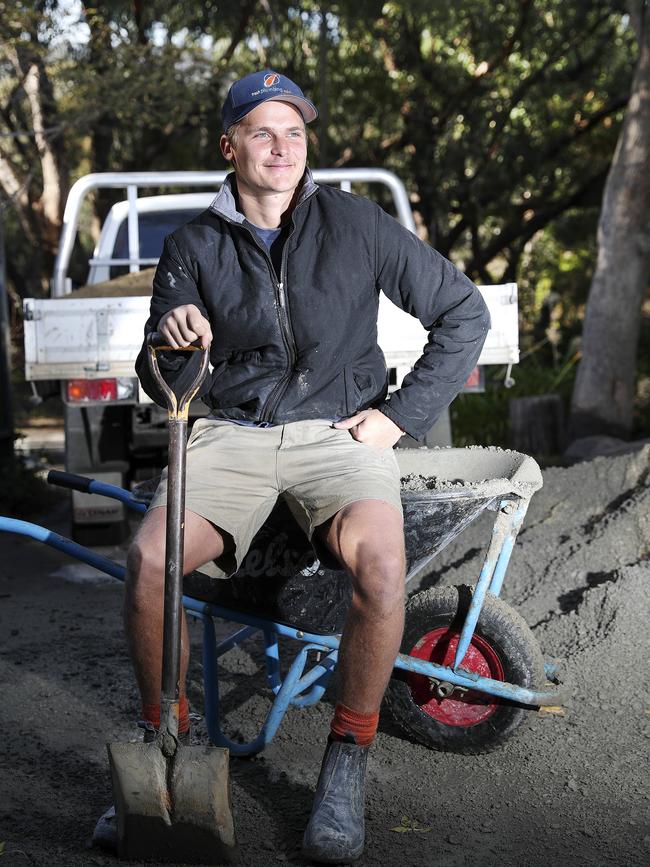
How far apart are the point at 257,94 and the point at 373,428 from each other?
0.98 meters

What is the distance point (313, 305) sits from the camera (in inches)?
115

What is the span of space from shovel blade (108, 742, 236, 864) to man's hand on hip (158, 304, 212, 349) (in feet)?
3.19

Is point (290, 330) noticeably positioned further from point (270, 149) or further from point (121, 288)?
point (121, 288)

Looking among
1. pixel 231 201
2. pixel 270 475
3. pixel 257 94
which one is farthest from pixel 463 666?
pixel 257 94

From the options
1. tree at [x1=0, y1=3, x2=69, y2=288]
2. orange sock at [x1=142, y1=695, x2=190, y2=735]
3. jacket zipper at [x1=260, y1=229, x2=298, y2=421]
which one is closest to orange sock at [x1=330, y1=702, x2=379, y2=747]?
orange sock at [x1=142, y1=695, x2=190, y2=735]

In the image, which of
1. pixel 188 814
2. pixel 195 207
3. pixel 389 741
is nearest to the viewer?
pixel 188 814

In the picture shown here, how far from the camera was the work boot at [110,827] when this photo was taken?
8.69 ft

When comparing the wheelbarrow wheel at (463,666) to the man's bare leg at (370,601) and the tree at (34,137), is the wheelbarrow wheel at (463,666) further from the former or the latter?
the tree at (34,137)

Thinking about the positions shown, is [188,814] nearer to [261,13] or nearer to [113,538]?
[113,538]

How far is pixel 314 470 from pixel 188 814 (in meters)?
0.92

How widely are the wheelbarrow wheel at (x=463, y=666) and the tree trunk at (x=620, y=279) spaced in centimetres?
586

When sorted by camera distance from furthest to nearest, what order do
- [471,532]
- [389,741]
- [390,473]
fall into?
[471,532] < [389,741] < [390,473]

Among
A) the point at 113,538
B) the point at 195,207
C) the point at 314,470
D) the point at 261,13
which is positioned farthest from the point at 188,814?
the point at 261,13

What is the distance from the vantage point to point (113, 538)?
6398mm
